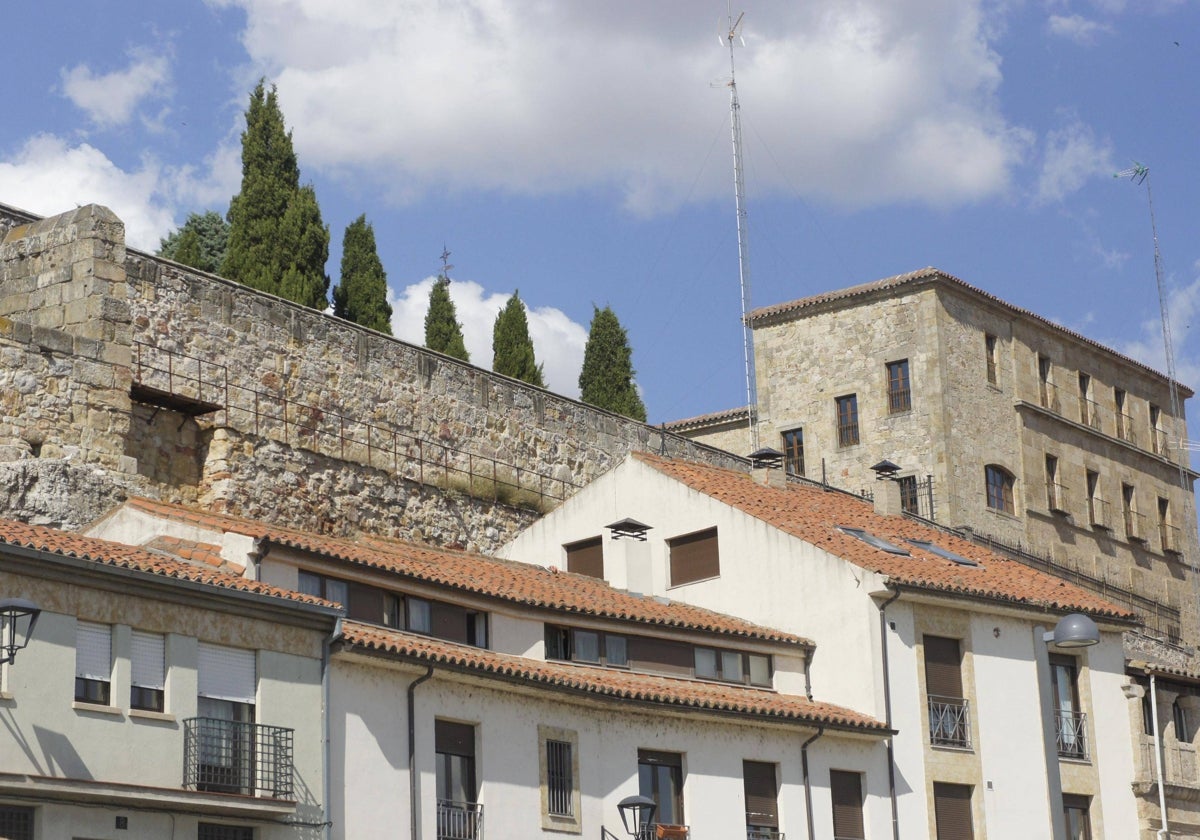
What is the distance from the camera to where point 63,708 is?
838 inches

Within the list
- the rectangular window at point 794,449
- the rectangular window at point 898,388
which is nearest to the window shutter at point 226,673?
the rectangular window at point 898,388

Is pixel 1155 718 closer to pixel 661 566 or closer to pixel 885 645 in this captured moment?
pixel 885 645

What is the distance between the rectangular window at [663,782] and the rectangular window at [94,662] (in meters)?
8.49

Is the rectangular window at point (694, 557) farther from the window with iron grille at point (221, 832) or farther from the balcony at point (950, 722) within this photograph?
the window with iron grille at point (221, 832)

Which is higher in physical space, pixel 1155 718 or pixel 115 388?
pixel 115 388

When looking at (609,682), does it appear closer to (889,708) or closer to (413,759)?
(413,759)

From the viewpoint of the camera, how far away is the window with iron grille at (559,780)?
26.6 meters

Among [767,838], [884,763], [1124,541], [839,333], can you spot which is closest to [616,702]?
[767,838]

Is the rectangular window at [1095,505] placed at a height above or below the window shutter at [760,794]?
above

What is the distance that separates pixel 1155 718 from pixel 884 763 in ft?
23.6

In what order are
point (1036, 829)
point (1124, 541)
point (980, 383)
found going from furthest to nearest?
point (1124, 541) < point (980, 383) < point (1036, 829)

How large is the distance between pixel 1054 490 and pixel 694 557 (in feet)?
74.4

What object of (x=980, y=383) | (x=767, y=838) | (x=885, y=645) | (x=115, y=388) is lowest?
(x=767, y=838)

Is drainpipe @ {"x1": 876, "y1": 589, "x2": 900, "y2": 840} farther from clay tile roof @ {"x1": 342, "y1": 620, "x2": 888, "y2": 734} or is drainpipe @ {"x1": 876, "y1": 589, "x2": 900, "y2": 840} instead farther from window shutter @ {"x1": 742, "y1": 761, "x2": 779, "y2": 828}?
window shutter @ {"x1": 742, "y1": 761, "x2": 779, "y2": 828}
